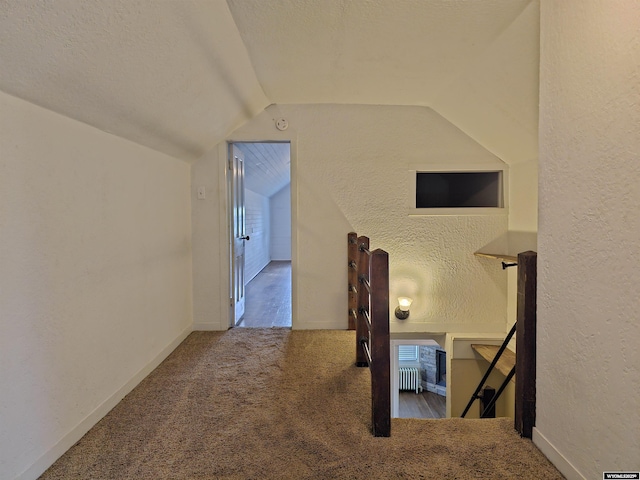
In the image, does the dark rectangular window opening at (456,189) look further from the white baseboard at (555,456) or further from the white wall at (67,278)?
the white wall at (67,278)

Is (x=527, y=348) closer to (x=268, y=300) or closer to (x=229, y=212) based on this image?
(x=229, y=212)

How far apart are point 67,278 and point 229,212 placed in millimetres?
1615

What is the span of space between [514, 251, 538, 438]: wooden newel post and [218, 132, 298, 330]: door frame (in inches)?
73.0

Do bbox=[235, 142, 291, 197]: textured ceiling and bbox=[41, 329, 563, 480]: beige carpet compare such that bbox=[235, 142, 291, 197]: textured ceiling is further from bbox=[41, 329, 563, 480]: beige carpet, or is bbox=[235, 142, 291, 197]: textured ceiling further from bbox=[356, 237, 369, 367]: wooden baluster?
bbox=[41, 329, 563, 480]: beige carpet

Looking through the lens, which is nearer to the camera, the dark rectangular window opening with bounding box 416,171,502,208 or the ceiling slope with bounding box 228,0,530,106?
the ceiling slope with bounding box 228,0,530,106

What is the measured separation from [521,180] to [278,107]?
6.76ft

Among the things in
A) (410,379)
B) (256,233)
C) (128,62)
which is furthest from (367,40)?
(410,379)

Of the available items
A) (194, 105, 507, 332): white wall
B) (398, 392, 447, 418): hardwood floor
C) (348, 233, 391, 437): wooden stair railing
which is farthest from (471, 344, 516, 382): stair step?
(398, 392, 447, 418): hardwood floor

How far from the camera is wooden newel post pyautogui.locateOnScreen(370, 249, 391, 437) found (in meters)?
1.50

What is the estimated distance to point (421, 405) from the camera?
614cm

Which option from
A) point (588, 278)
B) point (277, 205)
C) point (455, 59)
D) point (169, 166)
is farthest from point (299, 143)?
point (277, 205)

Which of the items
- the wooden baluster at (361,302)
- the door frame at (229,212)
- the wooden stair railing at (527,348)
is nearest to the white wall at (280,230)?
the door frame at (229,212)

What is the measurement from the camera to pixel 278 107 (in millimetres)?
2947

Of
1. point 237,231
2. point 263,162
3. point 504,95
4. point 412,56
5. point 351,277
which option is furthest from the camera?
point 263,162
